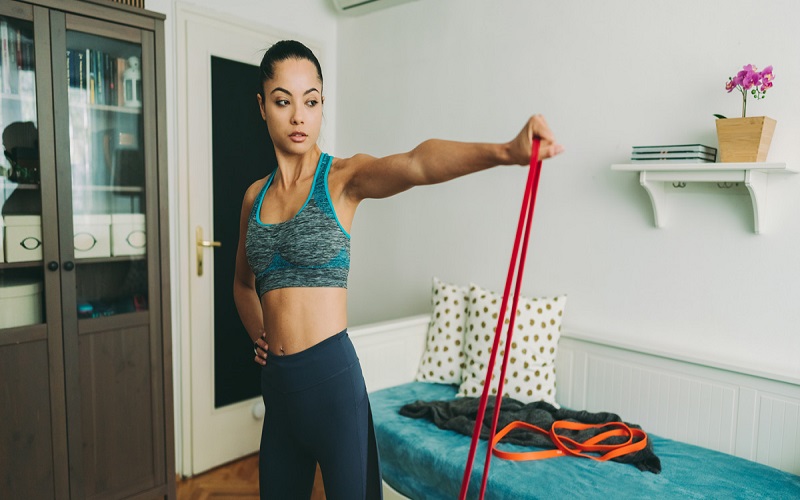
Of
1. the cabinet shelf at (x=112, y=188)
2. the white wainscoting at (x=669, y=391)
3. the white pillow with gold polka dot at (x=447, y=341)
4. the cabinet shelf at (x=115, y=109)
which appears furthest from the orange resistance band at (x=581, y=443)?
the cabinet shelf at (x=115, y=109)

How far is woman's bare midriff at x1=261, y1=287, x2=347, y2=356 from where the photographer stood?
122cm

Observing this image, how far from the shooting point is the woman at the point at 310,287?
1.21 m

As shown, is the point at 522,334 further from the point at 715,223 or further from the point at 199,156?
the point at 199,156

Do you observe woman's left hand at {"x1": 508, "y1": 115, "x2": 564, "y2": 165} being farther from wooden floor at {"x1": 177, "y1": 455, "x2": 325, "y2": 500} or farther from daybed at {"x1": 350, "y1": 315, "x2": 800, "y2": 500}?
wooden floor at {"x1": 177, "y1": 455, "x2": 325, "y2": 500}

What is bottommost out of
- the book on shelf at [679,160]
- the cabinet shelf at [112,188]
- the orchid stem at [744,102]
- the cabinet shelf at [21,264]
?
the cabinet shelf at [21,264]

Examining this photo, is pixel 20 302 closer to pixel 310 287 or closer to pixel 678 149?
pixel 310 287

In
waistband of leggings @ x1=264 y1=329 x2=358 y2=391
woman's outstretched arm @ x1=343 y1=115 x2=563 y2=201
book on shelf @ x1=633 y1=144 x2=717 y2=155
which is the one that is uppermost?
book on shelf @ x1=633 y1=144 x2=717 y2=155

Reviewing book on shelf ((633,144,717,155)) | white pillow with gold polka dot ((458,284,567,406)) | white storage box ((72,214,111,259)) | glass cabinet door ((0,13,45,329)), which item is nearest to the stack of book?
book on shelf ((633,144,717,155))

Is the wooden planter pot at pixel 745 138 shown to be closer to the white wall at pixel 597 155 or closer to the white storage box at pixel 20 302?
the white wall at pixel 597 155

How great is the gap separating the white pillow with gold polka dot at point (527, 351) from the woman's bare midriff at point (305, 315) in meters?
1.24

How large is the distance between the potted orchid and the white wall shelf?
0.15 ft

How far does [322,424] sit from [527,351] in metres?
1.36

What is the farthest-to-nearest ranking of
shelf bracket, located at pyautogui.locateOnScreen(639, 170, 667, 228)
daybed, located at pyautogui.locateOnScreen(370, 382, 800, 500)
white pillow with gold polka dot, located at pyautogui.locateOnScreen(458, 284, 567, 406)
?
white pillow with gold polka dot, located at pyautogui.locateOnScreen(458, 284, 567, 406), shelf bracket, located at pyautogui.locateOnScreen(639, 170, 667, 228), daybed, located at pyautogui.locateOnScreen(370, 382, 800, 500)

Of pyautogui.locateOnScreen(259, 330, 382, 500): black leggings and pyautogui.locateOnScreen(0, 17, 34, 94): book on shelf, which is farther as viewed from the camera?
pyautogui.locateOnScreen(0, 17, 34, 94): book on shelf
